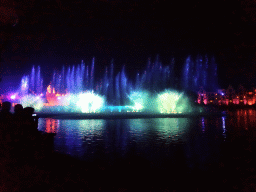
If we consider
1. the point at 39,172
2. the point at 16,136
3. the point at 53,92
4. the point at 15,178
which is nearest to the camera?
the point at 15,178

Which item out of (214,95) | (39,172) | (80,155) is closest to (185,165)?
(80,155)

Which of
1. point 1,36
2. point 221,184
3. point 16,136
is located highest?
point 1,36

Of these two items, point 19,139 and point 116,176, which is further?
point 19,139

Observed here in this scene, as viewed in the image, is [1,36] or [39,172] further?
[1,36]

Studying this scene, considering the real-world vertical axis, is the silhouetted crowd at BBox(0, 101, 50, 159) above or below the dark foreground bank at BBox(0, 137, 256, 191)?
above

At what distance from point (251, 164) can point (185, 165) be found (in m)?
1.81

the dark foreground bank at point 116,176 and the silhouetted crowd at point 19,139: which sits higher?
the silhouetted crowd at point 19,139

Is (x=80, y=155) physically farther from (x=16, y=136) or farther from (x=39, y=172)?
(x=39, y=172)

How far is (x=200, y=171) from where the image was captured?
5.76 metres

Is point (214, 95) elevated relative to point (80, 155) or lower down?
elevated

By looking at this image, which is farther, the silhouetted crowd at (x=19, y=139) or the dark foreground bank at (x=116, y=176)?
the silhouetted crowd at (x=19, y=139)

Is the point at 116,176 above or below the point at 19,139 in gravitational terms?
below

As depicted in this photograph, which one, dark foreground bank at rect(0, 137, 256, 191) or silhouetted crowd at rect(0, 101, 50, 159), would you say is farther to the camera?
silhouetted crowd at rect(0, 101, 50, 159)

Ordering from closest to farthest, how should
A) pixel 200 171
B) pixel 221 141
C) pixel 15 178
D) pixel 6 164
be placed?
pixel 15 178
pixel 6 164
pixel 200 171
pixel 221 141
